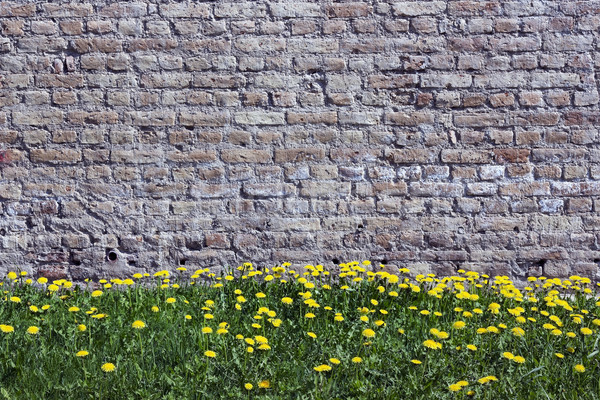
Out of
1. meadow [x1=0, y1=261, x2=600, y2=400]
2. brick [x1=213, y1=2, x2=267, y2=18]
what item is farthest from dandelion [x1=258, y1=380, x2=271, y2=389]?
brick [x1=213, y1=2, x2=267, y2=18]

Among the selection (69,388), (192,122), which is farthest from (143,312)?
(192,122)

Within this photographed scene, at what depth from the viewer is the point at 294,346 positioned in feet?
9.79

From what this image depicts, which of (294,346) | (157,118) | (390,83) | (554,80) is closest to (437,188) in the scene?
(390,83)

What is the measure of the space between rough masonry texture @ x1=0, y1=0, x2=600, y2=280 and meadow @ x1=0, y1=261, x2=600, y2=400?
63 cm

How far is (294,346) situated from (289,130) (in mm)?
1863

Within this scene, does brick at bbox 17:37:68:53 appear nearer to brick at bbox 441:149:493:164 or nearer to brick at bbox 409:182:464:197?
brick at bbox 409:182:464:197

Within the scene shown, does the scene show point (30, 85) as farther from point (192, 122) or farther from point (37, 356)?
point (37, 356)

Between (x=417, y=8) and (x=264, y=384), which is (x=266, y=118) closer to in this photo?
(x=417, y=8)

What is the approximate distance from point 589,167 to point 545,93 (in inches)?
24.9

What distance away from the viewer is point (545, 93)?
436 centimetres

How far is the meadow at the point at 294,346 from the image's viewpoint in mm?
2559

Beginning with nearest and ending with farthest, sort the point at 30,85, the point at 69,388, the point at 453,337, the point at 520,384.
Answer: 1. the point at 69,388
2. the point at 520,384
3. the point at 453,337
4. the point at 30,85

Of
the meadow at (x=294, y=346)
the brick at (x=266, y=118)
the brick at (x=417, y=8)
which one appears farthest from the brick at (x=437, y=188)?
the brick at (x=417, y=8)

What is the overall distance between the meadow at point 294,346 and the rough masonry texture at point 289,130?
0.63 m
